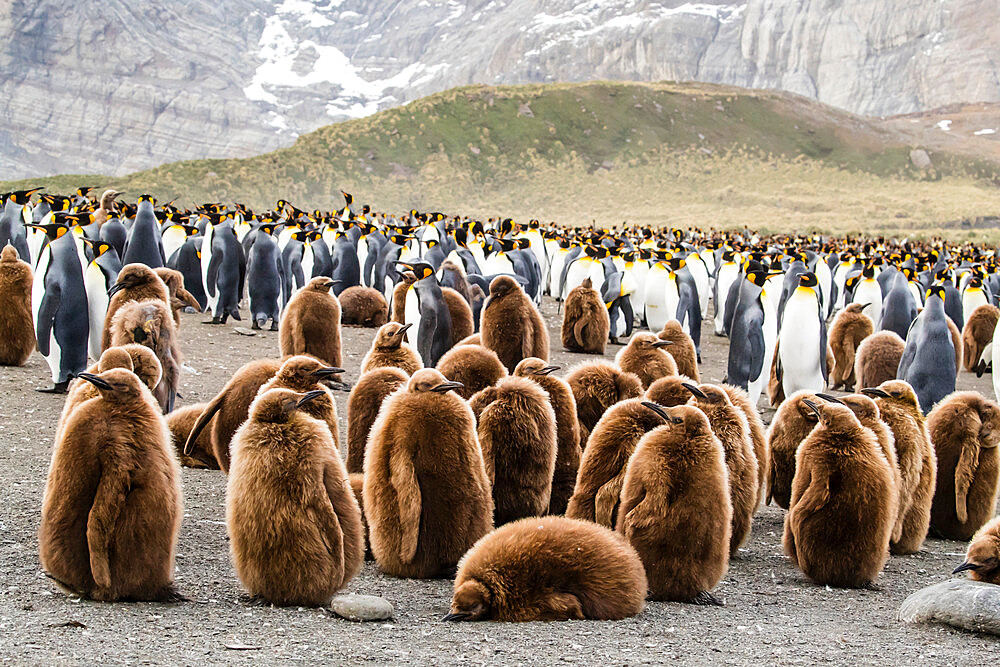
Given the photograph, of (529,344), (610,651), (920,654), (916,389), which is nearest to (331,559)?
(610,651)

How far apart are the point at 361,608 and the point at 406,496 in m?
0.54

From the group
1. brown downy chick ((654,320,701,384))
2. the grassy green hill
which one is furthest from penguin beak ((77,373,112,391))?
the grassy green hill

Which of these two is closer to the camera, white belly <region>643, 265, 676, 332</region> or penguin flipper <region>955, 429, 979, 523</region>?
penguin flipper <region>955, 429, 979, 523</region>

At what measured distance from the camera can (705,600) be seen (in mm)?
4207

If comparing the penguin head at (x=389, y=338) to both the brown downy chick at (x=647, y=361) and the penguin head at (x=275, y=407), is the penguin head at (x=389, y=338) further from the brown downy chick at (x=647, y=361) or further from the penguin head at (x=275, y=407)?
the penguin head at (x=275, y=407)

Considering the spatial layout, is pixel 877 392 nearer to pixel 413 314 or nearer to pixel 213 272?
pixel 413 314

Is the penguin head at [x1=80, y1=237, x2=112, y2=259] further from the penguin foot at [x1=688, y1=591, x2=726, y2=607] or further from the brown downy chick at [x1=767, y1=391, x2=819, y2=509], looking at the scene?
the penguin foot at [x1=688, y1=591, x2=726, y2=607]

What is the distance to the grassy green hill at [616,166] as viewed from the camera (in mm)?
60406

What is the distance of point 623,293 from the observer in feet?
47.1

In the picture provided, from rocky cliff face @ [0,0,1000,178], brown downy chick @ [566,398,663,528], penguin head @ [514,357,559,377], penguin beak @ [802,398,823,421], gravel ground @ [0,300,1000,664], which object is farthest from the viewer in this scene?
rocky cliff face @ [0,0,1000,178]

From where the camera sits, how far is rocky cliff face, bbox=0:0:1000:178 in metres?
115

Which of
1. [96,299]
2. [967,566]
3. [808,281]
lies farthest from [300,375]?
[808,281]

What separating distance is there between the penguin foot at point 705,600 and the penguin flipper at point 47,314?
5.99 meters

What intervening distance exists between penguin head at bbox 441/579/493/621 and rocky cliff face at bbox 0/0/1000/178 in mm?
119267
